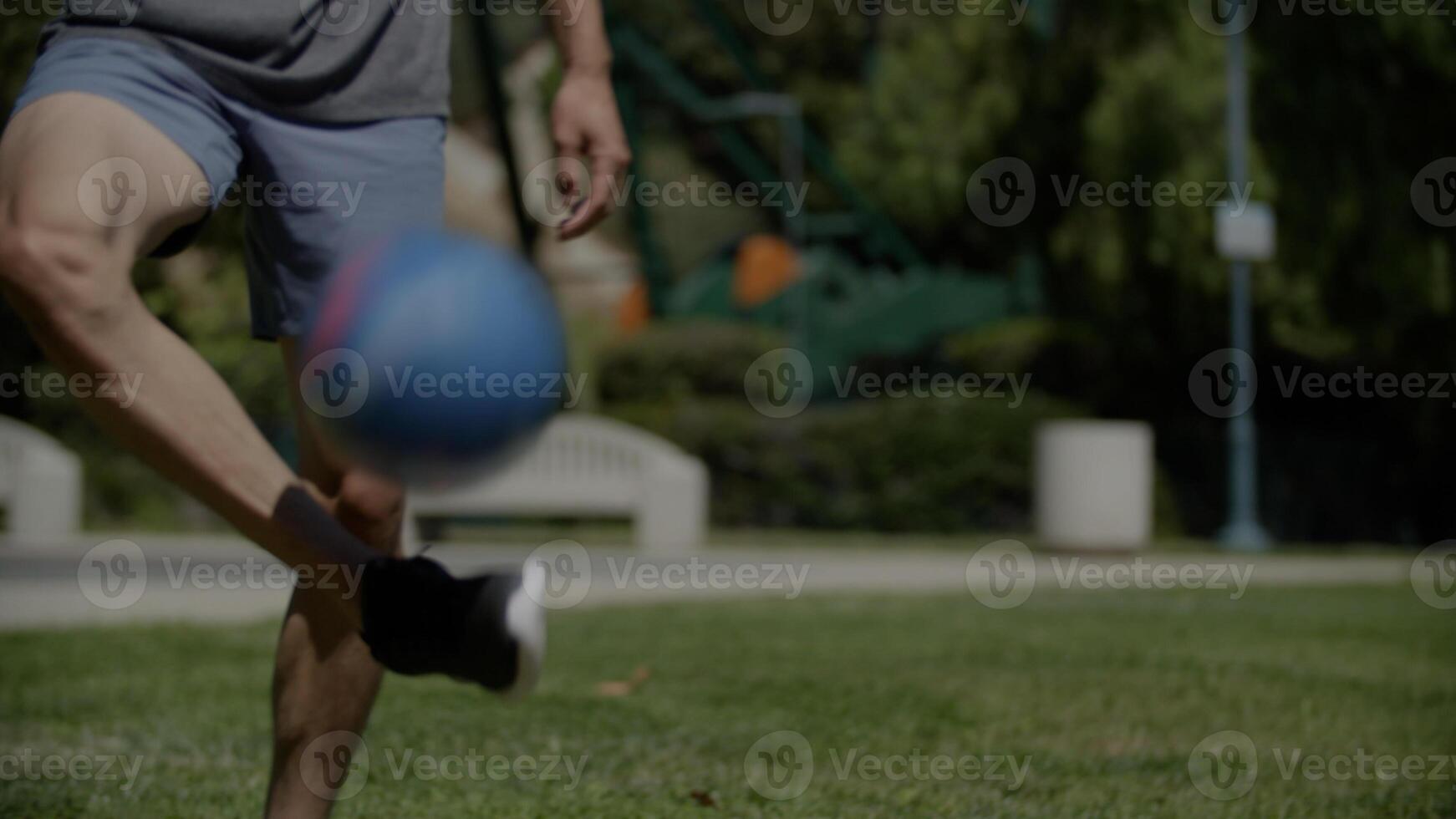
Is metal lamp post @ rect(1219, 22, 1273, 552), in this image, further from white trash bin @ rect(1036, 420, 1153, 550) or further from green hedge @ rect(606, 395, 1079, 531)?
white trash bin @ rect(1036, 420, 1153, 550)

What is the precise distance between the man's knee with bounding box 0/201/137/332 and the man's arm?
84cm

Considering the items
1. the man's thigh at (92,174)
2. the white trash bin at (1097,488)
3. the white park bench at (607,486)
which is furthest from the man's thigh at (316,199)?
the white trash bin at (1097,488)

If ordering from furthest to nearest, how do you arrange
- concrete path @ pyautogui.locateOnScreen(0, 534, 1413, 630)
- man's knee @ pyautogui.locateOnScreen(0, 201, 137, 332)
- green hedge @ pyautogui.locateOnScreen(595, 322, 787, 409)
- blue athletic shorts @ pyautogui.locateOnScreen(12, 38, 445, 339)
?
green hedge @ pyautogui.locateOnScreen(595, 322, 787, 409), concrete path @ pyautogui.locateOnScreen(0, 534, 1413, 630), blue athletic shorts @ pyautogui.locateOnScreen(12, 38, 445, 339), man's knee @ pyautogui.locateOnScreen(0, 201, 137, 332)

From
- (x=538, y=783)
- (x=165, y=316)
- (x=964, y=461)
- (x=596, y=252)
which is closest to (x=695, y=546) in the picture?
(x=964, y=461)

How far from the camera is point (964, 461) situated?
54.5 feet

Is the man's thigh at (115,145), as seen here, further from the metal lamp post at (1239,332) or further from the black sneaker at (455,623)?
the metal lamp post at (1239,332)

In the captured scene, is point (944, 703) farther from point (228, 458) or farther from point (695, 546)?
point (695, 546)

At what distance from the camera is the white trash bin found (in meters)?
13.7

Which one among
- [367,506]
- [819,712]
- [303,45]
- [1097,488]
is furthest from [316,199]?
[1097,488]

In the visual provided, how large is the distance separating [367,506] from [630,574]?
8717 millimetres

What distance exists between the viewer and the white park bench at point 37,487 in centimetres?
1352

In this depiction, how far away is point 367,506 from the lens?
261 cm

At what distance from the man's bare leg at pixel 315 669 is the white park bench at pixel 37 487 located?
1177cm

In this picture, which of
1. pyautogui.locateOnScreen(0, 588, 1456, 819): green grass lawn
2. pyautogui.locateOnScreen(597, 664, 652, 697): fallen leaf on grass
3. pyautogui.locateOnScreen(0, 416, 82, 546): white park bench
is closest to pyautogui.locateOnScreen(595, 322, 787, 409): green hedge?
pyautogui.locateOnScreen(0, 416, 82, 546): white park bench
